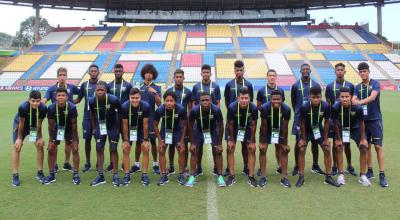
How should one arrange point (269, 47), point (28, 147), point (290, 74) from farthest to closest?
point (269, 47) → point (290, 74) → point (28, 147)

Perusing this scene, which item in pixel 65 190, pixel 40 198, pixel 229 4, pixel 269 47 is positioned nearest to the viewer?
pixel 40 198

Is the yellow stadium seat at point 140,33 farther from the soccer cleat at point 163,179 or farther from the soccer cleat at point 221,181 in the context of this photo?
the soccer cleat at point 221,181

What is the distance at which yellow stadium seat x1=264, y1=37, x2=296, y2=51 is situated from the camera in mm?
41969

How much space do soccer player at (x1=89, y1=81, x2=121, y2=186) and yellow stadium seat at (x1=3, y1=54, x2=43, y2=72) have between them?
36363 millimetres

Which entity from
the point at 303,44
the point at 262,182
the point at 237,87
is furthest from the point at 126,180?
the point at 303,44

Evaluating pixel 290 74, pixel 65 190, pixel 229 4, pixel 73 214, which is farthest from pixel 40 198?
pixel 229 4

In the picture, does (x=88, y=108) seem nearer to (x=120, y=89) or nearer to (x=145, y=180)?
(x=120, y=89)

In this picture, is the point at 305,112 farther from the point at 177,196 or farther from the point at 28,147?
the point at 28,147

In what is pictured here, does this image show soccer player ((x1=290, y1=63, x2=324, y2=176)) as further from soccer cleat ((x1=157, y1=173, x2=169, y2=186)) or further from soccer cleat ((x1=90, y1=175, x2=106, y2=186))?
soccer cleat ((x1=90, y1=175, x2=106, y2=186))

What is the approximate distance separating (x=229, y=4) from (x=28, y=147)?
128 ft

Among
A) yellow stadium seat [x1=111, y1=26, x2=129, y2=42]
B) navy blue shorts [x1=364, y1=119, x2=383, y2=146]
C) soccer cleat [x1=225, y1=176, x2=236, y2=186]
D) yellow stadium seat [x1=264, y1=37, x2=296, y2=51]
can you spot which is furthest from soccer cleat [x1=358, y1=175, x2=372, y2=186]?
yellow stadium seat [x1=111, y1=26, x2=129, y2=42]

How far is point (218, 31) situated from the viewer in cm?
4603

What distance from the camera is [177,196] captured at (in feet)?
17.8

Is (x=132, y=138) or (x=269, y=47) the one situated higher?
(x=269, y=47)
